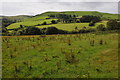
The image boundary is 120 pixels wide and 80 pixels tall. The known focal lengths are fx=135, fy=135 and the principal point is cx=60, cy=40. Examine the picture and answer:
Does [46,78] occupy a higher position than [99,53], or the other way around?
[99,53]

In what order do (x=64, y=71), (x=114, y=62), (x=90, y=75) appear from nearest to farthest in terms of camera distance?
1. (x=90, y=75)
2. (x=64, y=71)
3. (x=114, y=62)

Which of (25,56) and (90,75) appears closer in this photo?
(90,75)

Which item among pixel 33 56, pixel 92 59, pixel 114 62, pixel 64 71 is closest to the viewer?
pixel 64 71

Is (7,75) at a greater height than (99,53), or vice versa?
(99,53)

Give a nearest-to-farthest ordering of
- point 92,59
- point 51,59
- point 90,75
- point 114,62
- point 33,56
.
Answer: point 90,75 → point 114,62 → point 92,59 → point 51,59 → point 33,56

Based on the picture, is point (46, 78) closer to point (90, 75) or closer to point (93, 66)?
point (90, 75)

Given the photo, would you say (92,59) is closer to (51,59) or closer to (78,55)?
(78,55)

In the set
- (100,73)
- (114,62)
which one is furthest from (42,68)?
(114,62)

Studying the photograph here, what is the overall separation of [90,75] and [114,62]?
8.20ft

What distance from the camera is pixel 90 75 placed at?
303 inches

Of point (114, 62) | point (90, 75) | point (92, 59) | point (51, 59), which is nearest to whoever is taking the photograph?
point (90, 75)

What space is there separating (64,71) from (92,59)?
277 cm

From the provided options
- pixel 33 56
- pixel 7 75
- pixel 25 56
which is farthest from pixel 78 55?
pixel 7 75

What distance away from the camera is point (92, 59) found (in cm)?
1013
